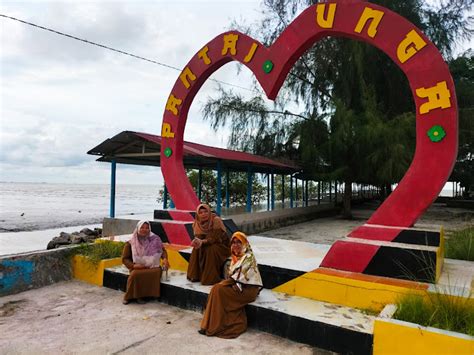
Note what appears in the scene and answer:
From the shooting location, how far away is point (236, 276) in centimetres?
320

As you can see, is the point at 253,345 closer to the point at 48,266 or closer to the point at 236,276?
the point at 236,276

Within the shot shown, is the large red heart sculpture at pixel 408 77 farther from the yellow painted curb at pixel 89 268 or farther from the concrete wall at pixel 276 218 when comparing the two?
the concrete wall at pixel 276 218

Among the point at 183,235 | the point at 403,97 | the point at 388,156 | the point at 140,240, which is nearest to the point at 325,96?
the point at 403,97

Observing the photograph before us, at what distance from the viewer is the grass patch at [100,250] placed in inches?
184

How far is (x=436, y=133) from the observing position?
129 inches

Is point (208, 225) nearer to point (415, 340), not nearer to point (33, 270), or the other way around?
point (33, 270)

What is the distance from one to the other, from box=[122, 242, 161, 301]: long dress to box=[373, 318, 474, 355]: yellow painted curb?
2.26 m

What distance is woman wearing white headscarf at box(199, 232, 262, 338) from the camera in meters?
3.07

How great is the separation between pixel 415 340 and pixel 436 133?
183cm

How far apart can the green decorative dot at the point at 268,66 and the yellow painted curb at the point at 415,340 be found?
2.98m

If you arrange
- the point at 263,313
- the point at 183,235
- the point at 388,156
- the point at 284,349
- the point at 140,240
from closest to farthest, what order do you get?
1. the point at 284,349
2. the point at 263,313
3. the point at 140,240
4. the point at 183,235
5. the point at 388,156

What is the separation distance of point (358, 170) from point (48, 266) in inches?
382

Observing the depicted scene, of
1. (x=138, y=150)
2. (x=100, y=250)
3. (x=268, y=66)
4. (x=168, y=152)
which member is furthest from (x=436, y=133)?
(x=138, y=150)

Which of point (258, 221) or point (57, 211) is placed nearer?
point (258, 221)
